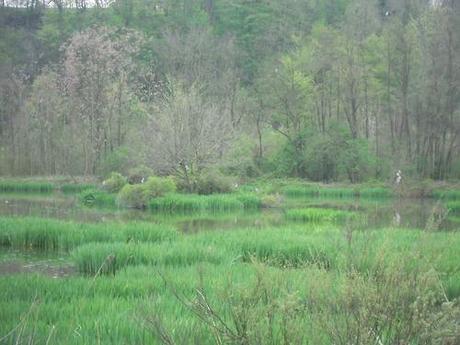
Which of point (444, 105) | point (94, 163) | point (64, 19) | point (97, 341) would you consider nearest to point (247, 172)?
point (94, 163)

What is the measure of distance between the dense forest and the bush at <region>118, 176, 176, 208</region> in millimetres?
4016

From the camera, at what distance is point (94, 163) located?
124 feet

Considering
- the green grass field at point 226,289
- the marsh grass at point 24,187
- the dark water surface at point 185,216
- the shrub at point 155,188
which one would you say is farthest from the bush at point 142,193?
the green grass field at point 226,289

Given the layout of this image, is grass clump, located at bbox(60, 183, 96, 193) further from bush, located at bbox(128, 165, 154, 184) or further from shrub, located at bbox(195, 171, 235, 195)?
shrub, located at bbox(195, 171, 235, 195)

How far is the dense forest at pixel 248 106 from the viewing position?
1303 inches

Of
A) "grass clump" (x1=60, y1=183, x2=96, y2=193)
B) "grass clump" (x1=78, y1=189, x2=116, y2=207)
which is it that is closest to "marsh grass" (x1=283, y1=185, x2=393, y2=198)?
"grass clump" (x1=78, y1=189, x2=116, y2=207)

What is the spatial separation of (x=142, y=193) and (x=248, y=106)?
70.0 feet

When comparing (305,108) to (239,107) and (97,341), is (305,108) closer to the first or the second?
(239,107)

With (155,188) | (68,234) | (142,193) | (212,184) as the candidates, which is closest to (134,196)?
(142,193)

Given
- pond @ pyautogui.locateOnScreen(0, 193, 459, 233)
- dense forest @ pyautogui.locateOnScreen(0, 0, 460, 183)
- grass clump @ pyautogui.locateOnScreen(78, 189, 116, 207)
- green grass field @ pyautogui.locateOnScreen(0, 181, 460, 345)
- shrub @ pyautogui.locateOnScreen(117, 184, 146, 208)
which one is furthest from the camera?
dense forest @ pyautogui.locateOnScreen(0, 0, 460, 183)

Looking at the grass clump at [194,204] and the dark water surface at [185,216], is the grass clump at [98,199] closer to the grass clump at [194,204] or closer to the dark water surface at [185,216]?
the dark water surface at [185,216]

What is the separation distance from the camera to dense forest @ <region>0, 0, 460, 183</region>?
3309cm

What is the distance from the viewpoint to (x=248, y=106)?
147 feet

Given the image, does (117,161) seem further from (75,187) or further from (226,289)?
(226,289)
